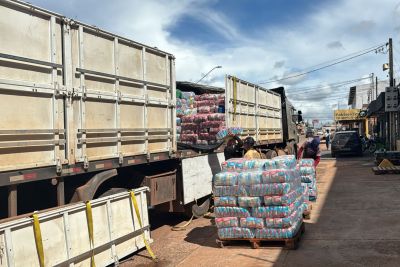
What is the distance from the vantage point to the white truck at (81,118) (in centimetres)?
502

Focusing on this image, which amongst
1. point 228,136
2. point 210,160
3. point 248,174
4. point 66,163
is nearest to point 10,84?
point 66,163

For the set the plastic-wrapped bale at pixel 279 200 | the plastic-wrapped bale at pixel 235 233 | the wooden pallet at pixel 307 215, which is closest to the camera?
the plastic-wrapped bale at pixel 279 200

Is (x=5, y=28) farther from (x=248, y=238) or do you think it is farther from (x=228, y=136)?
(x=228, y=136)

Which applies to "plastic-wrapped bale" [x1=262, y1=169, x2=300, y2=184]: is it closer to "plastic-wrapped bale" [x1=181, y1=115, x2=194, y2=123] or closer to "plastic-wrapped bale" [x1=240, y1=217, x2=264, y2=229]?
"plastic-wrapped bale" [x1=240, y1=217, x2=264, y2=229]

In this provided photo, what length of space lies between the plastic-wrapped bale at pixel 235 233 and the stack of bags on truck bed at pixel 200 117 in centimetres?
426

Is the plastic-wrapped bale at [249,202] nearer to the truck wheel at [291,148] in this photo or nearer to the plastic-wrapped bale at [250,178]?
the plastic-wrapped bale at [250,178]

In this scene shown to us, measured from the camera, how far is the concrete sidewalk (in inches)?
248

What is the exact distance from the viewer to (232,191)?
23.0 ft

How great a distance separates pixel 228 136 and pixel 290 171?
4.00 meters

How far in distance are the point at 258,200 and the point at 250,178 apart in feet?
1.16

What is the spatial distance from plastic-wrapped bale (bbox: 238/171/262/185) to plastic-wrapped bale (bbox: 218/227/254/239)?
73 centimetres

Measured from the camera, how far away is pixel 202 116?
452 inches

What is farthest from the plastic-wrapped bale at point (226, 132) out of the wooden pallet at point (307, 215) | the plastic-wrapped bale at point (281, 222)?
the plastic-wrapped bale at point (281, 222)

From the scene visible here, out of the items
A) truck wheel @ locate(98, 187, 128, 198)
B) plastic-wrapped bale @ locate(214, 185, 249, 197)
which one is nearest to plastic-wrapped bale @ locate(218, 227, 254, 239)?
plastic-wrapped bale @ locate(214, 185, 249, 197)
